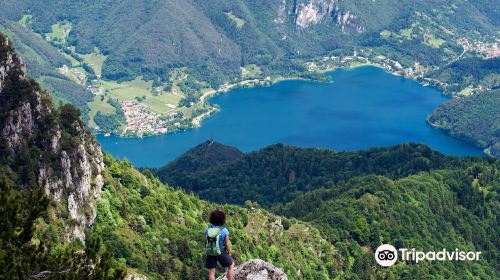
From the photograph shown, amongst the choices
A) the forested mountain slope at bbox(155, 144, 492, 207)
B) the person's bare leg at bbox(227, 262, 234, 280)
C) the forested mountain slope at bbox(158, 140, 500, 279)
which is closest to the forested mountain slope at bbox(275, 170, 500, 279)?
the forested mountain slope at bbox(158, 140, 500, 279)

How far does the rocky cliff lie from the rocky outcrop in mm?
30247

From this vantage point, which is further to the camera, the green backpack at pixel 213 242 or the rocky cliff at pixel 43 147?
the rocky cliff at pixel 43 147

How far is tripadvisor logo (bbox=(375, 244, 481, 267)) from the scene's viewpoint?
3597 inches

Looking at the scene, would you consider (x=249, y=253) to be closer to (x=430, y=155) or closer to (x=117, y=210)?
(x=117, y=210)

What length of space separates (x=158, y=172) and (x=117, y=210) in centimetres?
11041

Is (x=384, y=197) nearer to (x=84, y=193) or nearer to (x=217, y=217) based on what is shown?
(x=84, y=193)

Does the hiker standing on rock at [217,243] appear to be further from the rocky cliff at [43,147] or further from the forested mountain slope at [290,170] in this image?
the forested mountain slope at [290,170]

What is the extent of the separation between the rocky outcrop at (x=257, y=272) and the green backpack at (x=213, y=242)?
121 inches

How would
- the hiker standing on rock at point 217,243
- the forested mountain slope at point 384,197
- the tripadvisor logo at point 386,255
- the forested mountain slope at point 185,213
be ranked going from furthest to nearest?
1. the forested mountain slope at point 384,197
2. the tripadvisor logo at point 386,255
3. the forested mountain slope at point 185,213
4. the hiker standing on rock at point 217,243

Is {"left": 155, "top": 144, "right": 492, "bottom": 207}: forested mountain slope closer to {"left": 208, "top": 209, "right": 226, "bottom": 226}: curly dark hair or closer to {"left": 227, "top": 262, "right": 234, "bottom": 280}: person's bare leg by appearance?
{"left": 227, "top": 262, "right": 234, "bottom": 280}: person's bare leg

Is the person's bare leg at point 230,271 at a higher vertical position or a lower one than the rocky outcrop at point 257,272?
lower

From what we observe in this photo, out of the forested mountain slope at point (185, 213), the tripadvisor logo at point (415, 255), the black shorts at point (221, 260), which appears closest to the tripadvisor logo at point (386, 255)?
the tripadvisor logo at point (415, 255)

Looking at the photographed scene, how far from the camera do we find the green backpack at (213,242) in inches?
971

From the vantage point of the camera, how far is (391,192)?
4483 inches
